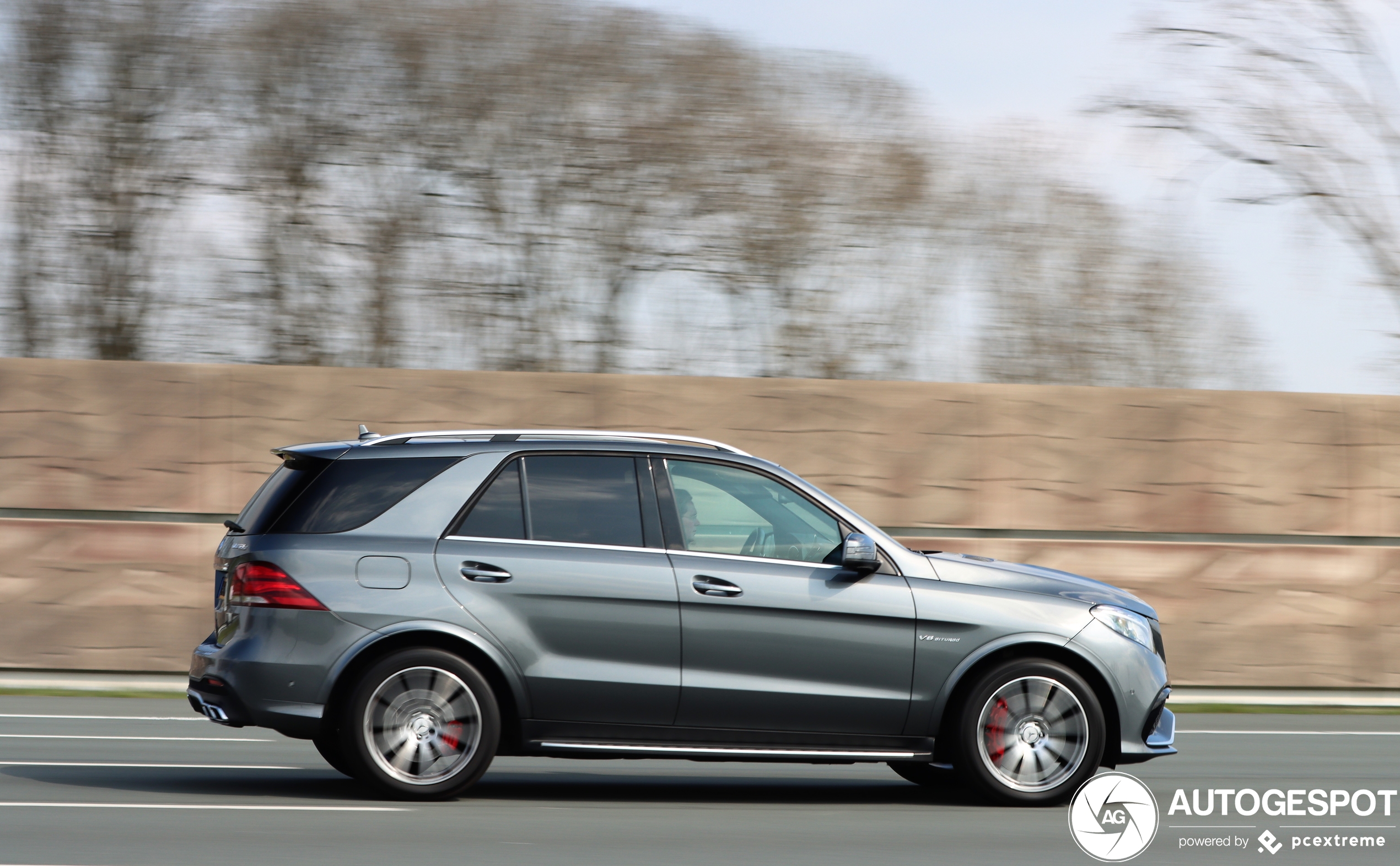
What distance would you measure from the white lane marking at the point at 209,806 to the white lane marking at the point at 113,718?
3673mm

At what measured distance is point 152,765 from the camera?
8.11m

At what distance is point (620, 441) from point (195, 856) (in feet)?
9.03

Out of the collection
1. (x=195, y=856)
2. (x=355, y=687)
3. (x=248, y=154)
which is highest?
(x=248, y=154)

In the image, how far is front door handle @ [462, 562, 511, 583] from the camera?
22.3 ft

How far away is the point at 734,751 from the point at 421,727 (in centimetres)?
149

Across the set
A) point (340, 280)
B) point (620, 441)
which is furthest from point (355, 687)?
point (340, 280)

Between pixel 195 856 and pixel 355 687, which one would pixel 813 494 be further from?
pixel 195 856

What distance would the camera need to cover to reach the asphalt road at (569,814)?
5.85 meters

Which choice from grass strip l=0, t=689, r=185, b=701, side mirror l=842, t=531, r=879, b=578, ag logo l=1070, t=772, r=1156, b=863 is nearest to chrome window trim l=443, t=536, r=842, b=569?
side mirror l=842, t=531, r=879, b=578

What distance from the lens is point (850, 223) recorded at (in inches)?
558

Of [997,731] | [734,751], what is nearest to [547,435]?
[734,751]

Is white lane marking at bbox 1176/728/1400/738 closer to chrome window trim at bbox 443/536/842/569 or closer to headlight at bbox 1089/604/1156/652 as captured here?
headlight at bbox 1089/604/1156/652

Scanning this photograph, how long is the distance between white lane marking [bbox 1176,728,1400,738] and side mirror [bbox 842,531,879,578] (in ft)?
15.7

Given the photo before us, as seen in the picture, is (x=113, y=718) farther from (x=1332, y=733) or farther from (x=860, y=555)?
(x=1332, y=733)
